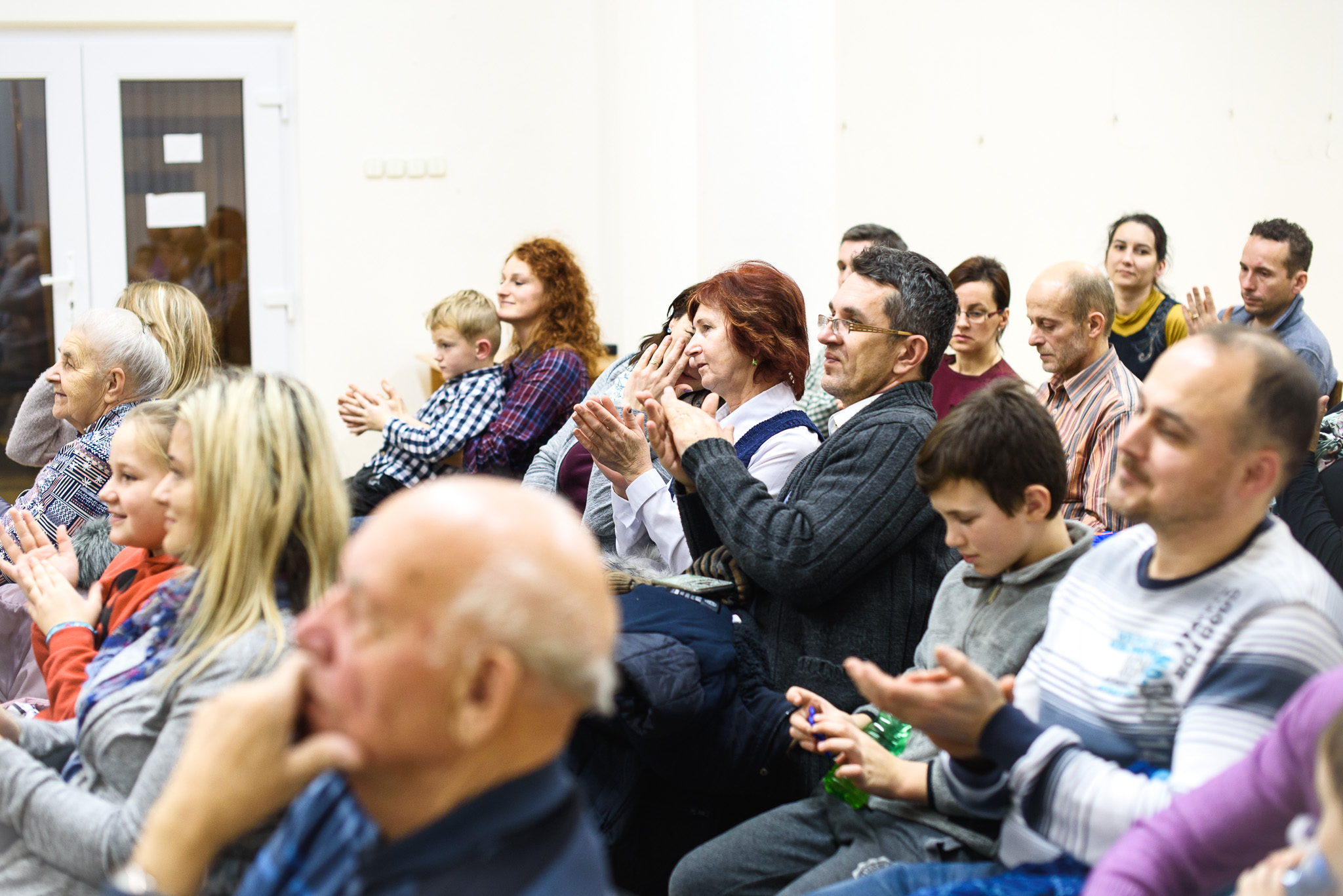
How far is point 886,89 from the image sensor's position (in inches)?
229

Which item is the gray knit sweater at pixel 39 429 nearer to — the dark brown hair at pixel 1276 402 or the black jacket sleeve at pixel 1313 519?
the dark brown hair at pixel 1276 402

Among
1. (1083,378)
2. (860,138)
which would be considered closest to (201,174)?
(860,138)

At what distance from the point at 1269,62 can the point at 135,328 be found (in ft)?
17.5

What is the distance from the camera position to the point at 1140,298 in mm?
4570

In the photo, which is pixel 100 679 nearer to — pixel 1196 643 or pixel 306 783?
pixel 306 783

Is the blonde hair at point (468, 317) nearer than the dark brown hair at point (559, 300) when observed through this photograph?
No

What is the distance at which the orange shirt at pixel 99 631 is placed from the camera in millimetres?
1860

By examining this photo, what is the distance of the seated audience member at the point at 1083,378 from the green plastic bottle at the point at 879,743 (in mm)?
1201

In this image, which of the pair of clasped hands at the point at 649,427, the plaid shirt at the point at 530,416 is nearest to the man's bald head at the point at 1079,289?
the pair of clasped hands at the point at 649,427

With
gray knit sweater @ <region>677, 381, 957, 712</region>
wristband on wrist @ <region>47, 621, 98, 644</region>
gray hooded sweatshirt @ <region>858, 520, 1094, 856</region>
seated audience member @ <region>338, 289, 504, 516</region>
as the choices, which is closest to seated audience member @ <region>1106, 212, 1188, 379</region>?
seated audience member @ <region>338, 289, 504, 516</region>

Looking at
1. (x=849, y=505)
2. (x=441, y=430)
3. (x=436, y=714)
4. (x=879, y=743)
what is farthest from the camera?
(x=441, y=430)

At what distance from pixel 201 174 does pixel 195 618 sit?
475 centimetres

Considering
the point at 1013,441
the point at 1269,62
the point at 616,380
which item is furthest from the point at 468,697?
the point at 1269,62

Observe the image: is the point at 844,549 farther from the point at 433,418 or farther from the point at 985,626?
the point at 433,418
